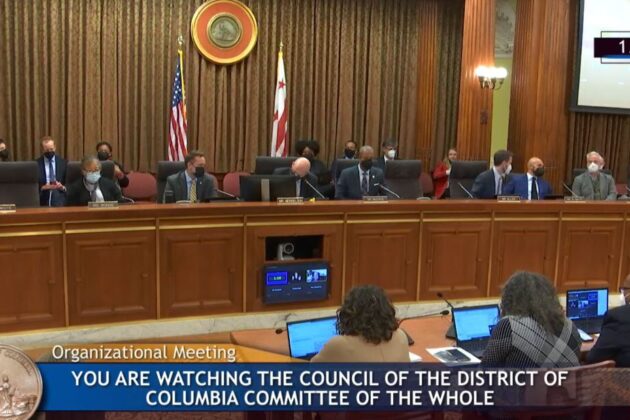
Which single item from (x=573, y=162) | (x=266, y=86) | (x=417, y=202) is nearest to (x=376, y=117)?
(x=266, y=86)

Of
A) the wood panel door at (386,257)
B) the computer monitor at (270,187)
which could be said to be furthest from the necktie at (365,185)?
the computer monitor at (270,187)

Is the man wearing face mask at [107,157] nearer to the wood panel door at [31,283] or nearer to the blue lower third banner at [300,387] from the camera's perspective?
the wood panel door at [31,283]

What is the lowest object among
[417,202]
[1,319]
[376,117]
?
[1,319]

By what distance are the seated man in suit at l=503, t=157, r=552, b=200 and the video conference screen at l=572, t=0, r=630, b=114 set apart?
10.2 ft

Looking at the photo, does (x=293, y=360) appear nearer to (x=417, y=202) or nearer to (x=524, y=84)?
(x=417, y=202)

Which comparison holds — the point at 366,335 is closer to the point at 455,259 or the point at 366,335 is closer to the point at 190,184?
the point at 455,259

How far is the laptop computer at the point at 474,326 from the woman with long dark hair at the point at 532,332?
1.92 ft

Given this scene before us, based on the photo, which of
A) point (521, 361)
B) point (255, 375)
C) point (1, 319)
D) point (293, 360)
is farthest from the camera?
point (1, 319)

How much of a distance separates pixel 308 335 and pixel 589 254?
12.6 ft

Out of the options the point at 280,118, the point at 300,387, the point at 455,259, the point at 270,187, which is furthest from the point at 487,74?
the point at 300,387

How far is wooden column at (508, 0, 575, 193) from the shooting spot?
355 inches

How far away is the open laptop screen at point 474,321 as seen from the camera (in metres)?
3.48

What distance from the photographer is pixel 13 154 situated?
870 centimetres

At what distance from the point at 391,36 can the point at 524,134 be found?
105 inches
